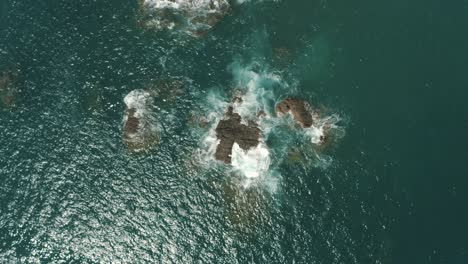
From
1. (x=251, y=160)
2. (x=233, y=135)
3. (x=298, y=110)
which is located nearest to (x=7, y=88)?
(x=233, y=135)

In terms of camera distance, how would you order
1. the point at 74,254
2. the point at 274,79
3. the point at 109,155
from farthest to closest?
the point at 274,79
the point at 109,155
the point at 74,254

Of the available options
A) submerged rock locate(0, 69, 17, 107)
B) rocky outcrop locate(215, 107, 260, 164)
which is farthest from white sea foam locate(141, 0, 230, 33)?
submerged rock locate(0, 69, 17, 107)

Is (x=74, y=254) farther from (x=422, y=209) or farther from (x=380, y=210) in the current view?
(x=422, y=209)

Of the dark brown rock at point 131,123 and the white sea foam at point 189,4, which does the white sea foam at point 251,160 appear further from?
the white sea foam at point 189,4

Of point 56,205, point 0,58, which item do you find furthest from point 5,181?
point 0,58

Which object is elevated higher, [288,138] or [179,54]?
[179,54]

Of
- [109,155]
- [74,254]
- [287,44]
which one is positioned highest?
[287,44]
